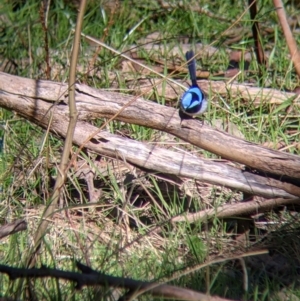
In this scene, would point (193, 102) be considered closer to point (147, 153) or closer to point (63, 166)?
point (147, 153)

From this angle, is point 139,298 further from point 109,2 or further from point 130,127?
point 109,2

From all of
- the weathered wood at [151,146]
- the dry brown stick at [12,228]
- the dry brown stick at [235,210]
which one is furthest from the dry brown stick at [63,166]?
the dry brown stick at [235,210]

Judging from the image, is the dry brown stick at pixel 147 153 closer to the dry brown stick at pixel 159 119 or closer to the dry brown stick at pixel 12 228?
the dry brown stick at pixel 159 119

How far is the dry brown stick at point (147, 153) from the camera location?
334cm

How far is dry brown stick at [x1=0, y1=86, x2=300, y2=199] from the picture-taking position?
3340 mm

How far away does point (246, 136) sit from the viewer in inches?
162

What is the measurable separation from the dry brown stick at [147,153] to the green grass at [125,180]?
0.17 metres

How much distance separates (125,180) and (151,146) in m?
0.39

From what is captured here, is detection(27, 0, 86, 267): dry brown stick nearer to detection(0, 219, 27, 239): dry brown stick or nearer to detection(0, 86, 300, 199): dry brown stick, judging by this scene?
detection(0, 219, 27, 239): dry brown stick

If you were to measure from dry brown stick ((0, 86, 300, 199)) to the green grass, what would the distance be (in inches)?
6.5

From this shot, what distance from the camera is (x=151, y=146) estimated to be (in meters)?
3.42

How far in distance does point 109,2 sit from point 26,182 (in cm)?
218

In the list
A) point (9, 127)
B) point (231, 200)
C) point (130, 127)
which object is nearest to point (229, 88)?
point (130, 127)

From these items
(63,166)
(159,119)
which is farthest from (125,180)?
(63,166)
